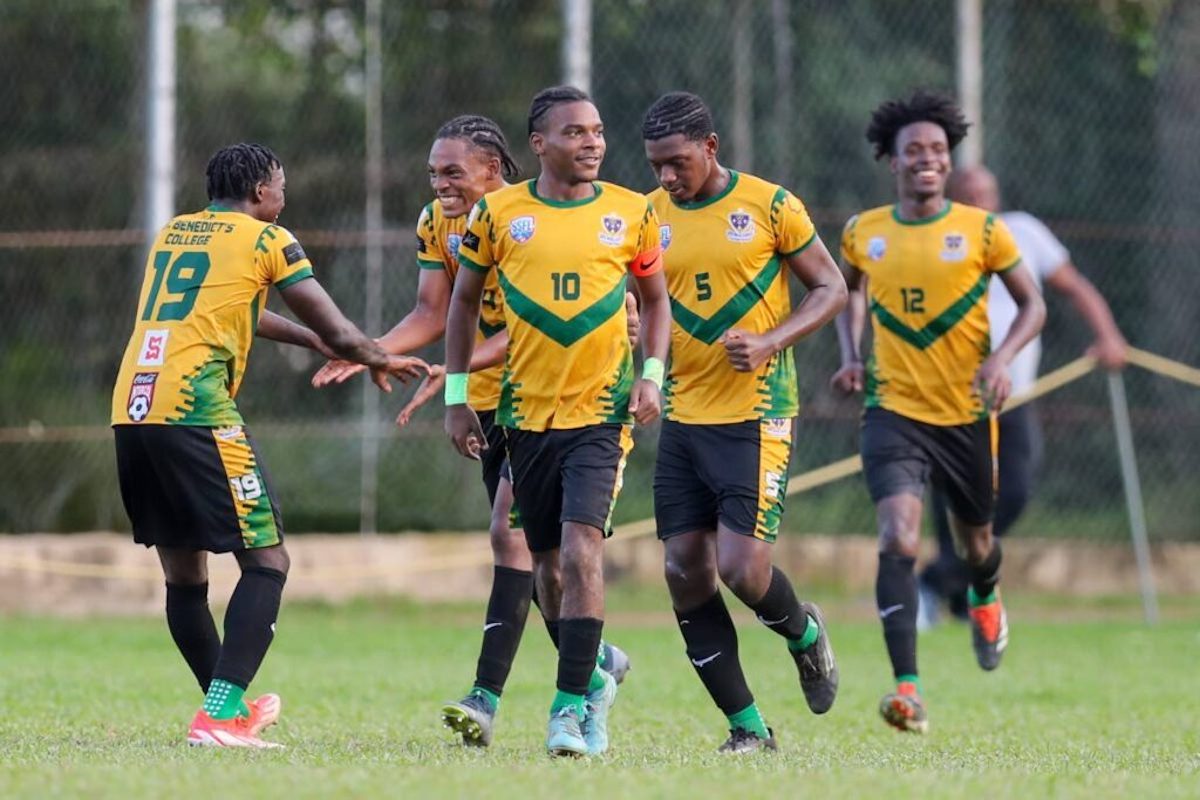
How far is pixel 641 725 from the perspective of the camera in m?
8.83

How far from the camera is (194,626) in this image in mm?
7867

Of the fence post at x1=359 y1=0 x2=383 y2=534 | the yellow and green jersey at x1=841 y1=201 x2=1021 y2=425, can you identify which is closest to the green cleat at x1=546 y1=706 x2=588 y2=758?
the yellow and green jersey at x1=841 y1=201 x2=1021 y2=425

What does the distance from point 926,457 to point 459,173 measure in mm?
2807

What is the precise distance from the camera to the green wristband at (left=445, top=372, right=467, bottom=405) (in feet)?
24.2

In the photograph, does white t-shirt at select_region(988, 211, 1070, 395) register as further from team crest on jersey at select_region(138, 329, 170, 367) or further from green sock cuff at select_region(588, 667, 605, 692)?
team crest on jersey at select_region(138, 329, 170, 367)

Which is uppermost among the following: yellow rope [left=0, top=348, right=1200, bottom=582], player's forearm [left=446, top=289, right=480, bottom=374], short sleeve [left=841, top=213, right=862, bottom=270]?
short sleeve [left=841, top=213, right=862, bottom=270]

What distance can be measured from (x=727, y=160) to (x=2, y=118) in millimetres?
4996

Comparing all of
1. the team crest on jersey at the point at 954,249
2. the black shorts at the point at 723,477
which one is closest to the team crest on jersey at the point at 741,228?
the black shorts at the point at 723,477

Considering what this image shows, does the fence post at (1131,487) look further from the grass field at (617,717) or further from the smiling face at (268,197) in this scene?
the smiling face at (268,197)

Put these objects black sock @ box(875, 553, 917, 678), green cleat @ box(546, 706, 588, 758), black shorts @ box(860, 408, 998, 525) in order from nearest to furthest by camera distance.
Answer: green cleat @ box(546, 706, 588, 758) < black sock @ box(875, 553, 917, 678) < black shorts @ box(860, 408, 998, 525)

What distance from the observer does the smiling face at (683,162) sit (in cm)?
780

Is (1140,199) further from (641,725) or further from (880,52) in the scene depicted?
A: (641,725)

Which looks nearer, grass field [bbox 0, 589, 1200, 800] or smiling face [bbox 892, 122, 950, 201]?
grass field [bbox 0, 589, 1200, 800]

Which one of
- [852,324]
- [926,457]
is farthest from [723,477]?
[852,324]
